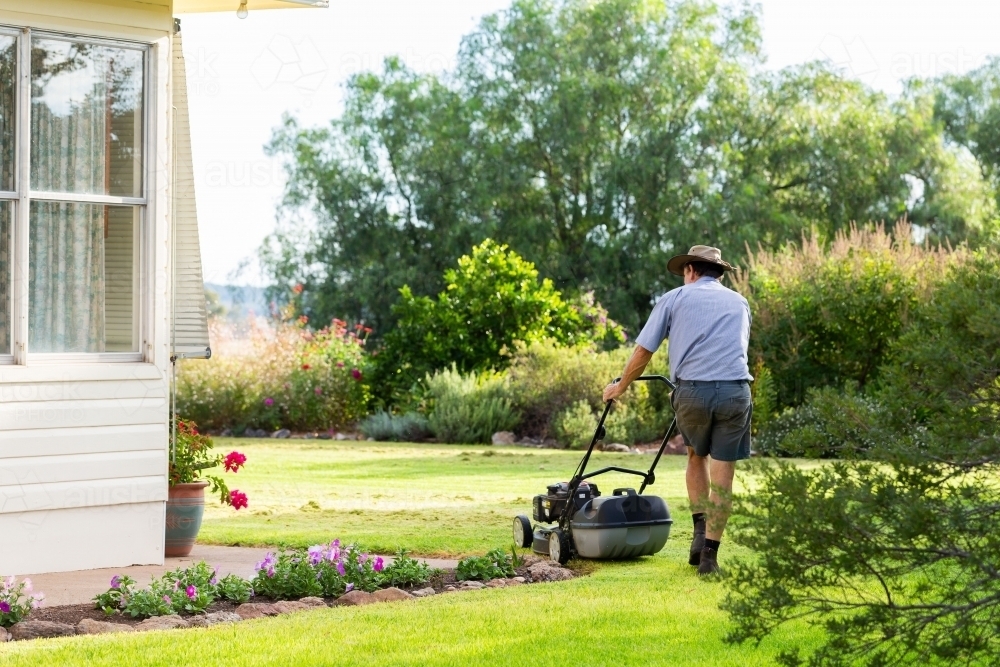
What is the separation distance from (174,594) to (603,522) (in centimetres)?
250

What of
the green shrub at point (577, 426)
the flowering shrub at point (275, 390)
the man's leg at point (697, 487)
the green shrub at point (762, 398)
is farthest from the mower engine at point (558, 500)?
the flowering shrub at point (275, 390)

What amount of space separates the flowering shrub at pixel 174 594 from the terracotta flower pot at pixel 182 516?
157 cm

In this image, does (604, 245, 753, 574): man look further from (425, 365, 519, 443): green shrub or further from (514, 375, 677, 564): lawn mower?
(425, 365, 519, 443): green shrub

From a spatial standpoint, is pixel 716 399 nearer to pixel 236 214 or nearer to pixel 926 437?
pixel 926 437

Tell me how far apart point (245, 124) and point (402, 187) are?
14.6 feet

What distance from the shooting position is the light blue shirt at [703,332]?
7.30m

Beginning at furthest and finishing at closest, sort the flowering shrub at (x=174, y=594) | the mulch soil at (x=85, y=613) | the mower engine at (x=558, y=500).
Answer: the mower engine at (x=558, y=500) < the flowering shrub at (x=174, y=594) < the mulch soil at (x=85, y=613)

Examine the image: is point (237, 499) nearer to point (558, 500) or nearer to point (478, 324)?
point (558, 500)

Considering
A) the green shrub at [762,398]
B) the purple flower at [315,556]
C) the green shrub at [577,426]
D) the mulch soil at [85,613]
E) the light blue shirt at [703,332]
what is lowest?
the mulch soil at [85,613]

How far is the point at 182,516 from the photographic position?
8031 mm

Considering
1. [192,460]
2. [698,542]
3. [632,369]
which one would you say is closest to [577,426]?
[192,460]

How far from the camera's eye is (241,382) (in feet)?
70.0

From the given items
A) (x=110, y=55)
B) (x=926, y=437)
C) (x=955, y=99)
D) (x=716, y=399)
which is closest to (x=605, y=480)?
(x=716, y=399)

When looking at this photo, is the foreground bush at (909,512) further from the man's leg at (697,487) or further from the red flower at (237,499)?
the red flower at (237,499)
